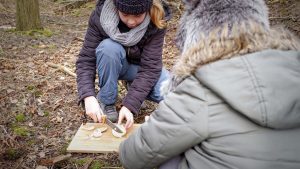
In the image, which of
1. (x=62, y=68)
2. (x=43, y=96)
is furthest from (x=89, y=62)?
(x=62, y=68)

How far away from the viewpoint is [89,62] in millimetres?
2775

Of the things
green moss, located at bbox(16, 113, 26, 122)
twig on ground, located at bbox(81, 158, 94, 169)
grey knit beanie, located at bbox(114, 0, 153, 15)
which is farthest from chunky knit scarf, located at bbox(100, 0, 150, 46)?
green moss, located at bbox(16, 113, 26, 122)

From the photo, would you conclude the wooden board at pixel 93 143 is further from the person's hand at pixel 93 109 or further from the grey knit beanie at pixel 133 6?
the grey knit beanie at pixel 133 6

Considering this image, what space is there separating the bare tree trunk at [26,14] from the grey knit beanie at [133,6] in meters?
3.56

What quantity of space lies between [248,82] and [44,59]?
344cm

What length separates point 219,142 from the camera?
1.45 metres

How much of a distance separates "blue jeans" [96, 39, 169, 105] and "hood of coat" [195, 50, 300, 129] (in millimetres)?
1436

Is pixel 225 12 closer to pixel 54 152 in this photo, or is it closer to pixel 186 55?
pixel 186 55

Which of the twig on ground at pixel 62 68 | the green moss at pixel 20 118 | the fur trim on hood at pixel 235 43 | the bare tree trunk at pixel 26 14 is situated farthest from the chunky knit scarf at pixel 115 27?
the bare tree trunk at pixel 26 14

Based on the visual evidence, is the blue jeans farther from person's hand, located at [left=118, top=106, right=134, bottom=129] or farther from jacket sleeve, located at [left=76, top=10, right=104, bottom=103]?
person's hand, located at [left=118, top=106, right=134, bottom=129]

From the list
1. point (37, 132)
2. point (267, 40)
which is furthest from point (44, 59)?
point (267, 40)

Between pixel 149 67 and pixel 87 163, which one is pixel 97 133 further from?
pixel 149 67

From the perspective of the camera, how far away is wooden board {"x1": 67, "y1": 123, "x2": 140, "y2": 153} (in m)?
2.51

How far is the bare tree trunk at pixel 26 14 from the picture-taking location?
5.55m
